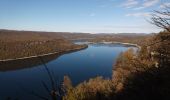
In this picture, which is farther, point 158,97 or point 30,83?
point 30,83

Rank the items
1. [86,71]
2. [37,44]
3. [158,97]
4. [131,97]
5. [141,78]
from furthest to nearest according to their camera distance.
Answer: [37,44]
[86,71]
[131,97]
[158,97]
[141,78]

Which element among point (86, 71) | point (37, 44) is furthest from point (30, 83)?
point (37, 44)

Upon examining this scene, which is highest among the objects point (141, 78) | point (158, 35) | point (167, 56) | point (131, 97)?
point (158, 35)

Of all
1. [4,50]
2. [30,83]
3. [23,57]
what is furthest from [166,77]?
[4,50]

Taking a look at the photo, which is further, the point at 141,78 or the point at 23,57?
the point at 23,57

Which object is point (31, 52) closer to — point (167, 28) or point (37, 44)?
point (37, 44)

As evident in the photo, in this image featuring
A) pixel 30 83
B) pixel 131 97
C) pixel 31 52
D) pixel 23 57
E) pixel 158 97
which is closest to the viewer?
pixel 158 97

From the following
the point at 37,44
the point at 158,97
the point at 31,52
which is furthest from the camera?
the point at 37,44

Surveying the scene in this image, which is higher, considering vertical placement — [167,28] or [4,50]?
[167,28]

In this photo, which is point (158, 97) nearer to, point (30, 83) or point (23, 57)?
point (30, 83)
